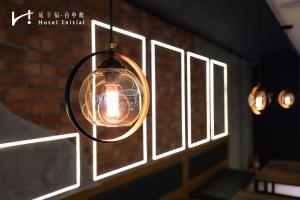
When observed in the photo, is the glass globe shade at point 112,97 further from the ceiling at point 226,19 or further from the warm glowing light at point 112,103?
the ceiling at point 226,19

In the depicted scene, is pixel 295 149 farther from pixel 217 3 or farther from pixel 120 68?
pixel 120 68

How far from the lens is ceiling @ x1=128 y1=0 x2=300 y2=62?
9.48ft

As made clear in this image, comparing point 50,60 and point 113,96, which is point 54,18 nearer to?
point 50,60

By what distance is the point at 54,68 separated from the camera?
207 cm

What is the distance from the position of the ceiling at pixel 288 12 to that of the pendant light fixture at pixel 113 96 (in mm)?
2309

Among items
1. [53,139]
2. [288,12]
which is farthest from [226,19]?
[53,139]

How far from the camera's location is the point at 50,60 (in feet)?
6.69

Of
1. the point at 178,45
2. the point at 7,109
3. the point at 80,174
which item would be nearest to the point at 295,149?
the point at 178,45

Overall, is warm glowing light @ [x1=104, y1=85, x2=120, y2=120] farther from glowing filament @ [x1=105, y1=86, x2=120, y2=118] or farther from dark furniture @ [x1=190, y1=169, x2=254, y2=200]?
dark furniture @ [x1=190, y1=169, x2=254, y2=200]

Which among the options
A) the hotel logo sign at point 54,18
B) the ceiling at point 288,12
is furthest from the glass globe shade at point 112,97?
the ceiling at point 288,12

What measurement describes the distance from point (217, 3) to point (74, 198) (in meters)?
2.11

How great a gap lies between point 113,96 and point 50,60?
105 centimetres

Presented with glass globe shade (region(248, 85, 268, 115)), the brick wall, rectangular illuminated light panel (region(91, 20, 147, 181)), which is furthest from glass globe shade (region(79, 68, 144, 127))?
glass globe shade (region(248, 85, 268, 115))

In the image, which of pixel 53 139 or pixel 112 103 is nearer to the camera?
pixel 112 103
